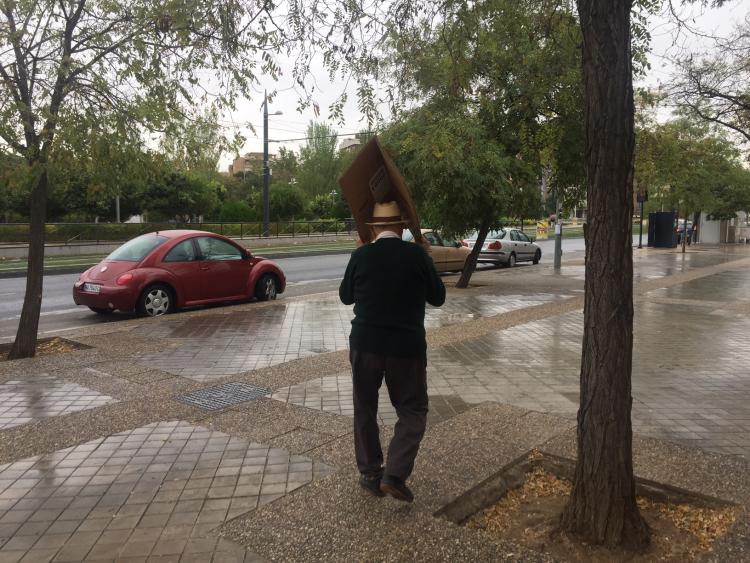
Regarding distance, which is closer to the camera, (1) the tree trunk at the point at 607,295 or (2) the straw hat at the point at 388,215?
(1) the tree trunk at the point at 607,295

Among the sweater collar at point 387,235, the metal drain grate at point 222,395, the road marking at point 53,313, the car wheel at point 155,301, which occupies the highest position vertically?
the sweater collar at point 387,235

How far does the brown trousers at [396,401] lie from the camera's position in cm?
347

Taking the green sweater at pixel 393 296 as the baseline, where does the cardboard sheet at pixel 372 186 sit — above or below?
above

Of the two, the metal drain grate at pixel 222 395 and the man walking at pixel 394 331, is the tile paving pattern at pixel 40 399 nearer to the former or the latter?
the metal drain grate at pixel 222 395

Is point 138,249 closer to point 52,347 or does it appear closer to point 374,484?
point 52,347

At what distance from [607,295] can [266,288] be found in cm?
999

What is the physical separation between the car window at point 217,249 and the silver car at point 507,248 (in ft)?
35.1

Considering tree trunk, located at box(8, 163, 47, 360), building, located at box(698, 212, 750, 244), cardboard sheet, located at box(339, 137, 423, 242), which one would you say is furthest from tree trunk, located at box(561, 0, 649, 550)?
building, located at box(698, 212, 750, 244)

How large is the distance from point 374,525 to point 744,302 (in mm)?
12061

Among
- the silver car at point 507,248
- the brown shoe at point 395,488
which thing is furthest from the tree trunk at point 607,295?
the silver car at point 507,248

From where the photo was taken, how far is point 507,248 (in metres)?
22.4

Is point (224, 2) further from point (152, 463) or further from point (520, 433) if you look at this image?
point (520, 433)

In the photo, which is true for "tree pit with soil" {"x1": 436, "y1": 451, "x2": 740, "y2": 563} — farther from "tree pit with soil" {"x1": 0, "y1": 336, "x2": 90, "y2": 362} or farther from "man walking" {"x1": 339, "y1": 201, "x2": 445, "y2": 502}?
"tree pit with soil" {"x1": 0, "y1": 336, "x2": 90, "y2": 362}

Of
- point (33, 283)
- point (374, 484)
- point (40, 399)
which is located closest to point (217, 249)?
point (33, 283)
